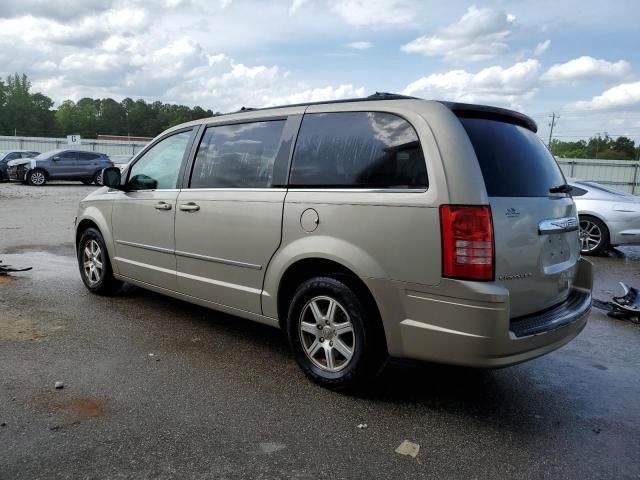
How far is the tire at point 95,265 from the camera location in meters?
5.82

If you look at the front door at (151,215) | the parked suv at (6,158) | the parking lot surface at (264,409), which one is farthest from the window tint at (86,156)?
the parking lot surface at (264,409)

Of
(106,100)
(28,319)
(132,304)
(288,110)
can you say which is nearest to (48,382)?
(28,319)

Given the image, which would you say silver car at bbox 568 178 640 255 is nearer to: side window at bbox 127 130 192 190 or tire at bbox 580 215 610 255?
tire at bbox 580 215 610 255

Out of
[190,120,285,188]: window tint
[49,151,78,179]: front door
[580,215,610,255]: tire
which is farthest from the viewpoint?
[49,151,78,179]: front door

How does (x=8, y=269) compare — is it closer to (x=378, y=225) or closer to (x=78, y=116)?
(x=378, y=225)

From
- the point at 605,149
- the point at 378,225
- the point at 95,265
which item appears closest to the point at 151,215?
the point at 95,265

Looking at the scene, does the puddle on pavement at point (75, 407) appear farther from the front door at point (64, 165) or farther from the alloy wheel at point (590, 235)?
the front door at point (64, 165)

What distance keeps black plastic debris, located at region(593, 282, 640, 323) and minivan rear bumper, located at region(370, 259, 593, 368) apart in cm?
277

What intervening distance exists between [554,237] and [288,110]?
2.04m

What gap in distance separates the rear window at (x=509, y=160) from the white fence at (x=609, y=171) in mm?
22368

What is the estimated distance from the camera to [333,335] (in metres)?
3.65

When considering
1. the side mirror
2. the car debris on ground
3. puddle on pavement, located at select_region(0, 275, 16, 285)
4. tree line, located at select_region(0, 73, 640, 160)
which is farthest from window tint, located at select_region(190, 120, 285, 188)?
tree line, located at select_region(0, 73, 640, 160)

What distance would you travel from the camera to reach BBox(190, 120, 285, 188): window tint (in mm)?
4164

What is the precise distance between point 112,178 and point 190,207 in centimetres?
128
